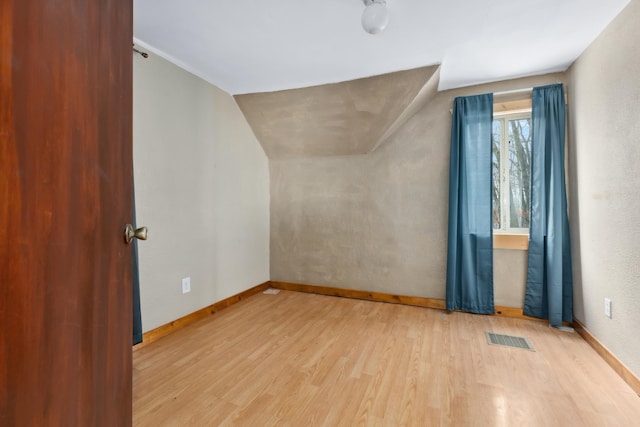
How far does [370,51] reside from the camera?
7.45 ft

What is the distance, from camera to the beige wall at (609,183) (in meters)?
1.74

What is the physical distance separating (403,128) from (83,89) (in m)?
2.89

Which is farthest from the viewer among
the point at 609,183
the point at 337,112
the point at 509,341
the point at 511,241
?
the point at 337,112

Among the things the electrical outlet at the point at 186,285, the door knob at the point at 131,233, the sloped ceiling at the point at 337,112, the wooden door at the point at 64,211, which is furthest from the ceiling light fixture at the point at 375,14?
the electrical outlet at the point at 186,285

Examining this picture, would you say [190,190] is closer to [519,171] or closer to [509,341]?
[509,341]

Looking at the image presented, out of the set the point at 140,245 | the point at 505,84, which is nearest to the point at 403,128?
the point at 505,84

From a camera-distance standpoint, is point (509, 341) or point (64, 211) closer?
point (64, 211)

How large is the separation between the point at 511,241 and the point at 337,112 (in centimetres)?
204

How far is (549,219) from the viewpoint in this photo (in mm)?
2570

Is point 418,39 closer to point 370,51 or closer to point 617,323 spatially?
point 370,51

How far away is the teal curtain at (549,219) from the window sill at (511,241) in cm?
7

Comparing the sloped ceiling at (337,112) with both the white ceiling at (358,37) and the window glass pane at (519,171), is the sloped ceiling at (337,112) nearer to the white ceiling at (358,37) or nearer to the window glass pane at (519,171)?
the white ceiling at (358,37)

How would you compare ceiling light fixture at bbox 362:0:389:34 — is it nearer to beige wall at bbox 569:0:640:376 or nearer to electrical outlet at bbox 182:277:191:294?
beige wall at bbox 569:0:640:376

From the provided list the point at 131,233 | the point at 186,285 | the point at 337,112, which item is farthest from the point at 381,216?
the point at 131,233
